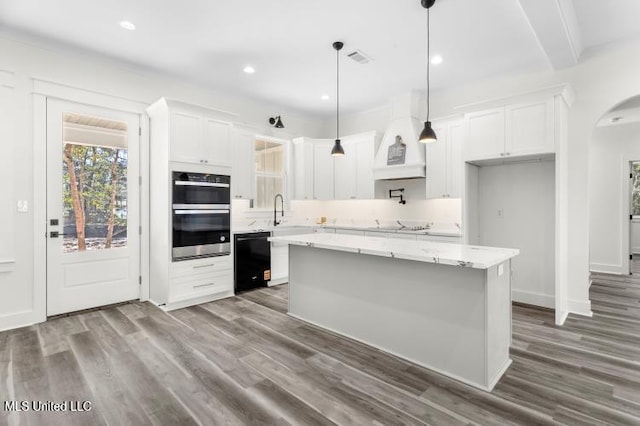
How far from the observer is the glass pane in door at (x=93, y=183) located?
3.86 meters

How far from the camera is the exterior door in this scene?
3.75m

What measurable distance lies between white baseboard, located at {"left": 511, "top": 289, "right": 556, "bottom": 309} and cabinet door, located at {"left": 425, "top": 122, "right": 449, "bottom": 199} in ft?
5.42

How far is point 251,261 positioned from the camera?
16.5ft

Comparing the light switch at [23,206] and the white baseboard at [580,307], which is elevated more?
the light switch at [23,206]

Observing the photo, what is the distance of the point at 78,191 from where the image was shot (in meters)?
3.93

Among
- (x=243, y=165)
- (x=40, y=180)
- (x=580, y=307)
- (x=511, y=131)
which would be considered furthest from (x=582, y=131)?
(x=40, y=180)

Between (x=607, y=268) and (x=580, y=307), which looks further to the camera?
(x=607, y=268)

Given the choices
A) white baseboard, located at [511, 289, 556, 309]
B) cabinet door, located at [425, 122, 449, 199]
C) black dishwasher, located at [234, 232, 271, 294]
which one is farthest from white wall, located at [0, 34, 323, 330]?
white baseboard, located at [511, 289, 556, 309]

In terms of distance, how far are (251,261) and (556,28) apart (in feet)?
15.0

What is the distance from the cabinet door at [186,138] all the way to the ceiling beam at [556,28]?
12.4 feet

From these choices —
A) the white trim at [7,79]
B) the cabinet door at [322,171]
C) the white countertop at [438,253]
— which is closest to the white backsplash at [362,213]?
the cabinet door at [322,171]

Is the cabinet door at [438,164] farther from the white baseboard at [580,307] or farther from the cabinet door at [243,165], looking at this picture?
the cabinet door at [243,165]

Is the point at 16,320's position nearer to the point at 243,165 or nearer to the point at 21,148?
the point at 21,148
